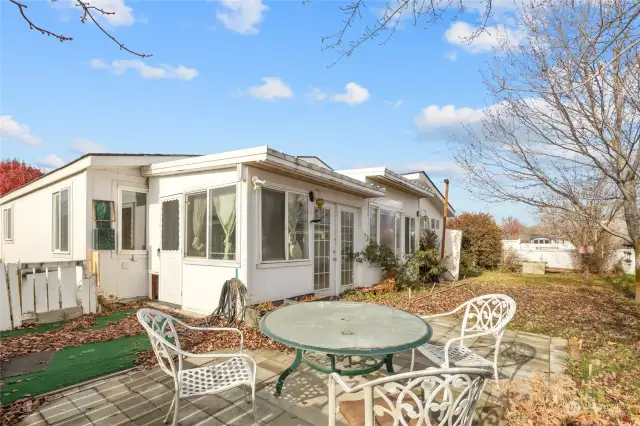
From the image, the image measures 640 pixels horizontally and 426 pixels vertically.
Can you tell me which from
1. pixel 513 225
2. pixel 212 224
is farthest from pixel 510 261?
pixel 513 225

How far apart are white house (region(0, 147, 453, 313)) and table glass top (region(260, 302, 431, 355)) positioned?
2.84 meters

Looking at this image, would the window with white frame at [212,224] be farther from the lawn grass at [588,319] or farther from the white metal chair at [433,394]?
the white metal chair at [433,394]

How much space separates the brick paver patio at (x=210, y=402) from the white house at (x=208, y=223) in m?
2.48

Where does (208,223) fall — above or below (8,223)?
above

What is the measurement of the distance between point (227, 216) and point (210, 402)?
3556 mm

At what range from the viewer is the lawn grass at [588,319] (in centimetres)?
327

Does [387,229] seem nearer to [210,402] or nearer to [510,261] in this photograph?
[210,402]

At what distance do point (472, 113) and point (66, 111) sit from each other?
6511 mm

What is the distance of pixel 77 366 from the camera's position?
378 cm

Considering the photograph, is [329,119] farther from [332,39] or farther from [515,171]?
[332,39]

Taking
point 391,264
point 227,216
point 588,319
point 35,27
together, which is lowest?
point 588,319

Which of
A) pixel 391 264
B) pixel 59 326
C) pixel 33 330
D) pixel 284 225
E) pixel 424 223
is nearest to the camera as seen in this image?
pixel 33 330

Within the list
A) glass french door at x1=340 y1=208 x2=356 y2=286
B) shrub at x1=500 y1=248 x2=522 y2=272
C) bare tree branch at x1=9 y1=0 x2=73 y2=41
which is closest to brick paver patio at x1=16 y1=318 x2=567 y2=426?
bare tree branch at x1=9 y1=0 x2=73 y2=41

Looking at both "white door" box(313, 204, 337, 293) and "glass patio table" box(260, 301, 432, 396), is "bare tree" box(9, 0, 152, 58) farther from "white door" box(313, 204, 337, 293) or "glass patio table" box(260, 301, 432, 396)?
"white door" box(313, 204, 337, 293)
